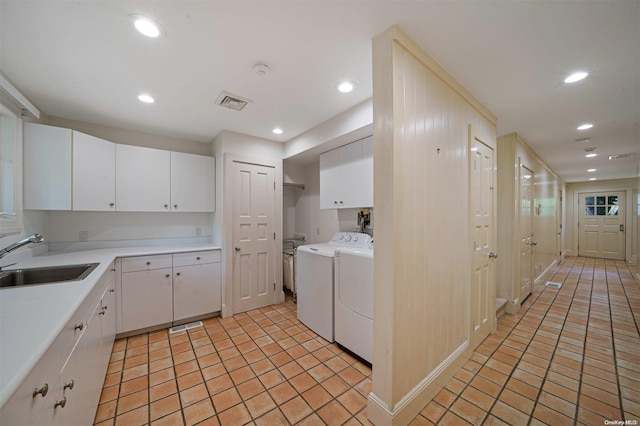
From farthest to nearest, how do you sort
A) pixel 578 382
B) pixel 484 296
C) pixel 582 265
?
1. pixel 582 265
2. pixel 484 296
3. pixel 578 382

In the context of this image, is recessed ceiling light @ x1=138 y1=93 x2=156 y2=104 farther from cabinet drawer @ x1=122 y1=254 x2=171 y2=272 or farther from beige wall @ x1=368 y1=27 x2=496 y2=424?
beige wall @ x1=368 y1=27 x2=496 y2=424

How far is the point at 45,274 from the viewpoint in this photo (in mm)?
1896

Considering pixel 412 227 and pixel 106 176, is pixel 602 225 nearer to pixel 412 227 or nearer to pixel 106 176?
pixel 412 227

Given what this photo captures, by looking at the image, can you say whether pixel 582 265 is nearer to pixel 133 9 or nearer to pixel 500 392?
pixel 500 392

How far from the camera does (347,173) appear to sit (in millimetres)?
2828

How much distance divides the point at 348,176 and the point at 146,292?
2.62 meters

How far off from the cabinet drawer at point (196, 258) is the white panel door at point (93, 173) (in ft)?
2.99

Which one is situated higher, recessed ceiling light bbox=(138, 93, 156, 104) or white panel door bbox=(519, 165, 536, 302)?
recessed ceiling light bbox=(138, 93, 156, 104)

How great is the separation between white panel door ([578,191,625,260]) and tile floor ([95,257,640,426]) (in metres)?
5.74

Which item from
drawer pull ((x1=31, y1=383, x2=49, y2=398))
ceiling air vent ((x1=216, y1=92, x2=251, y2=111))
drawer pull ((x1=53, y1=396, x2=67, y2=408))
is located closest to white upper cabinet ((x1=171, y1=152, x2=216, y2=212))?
ceiling air vent ((x1=216, y1=92, x2=251, y2=111))

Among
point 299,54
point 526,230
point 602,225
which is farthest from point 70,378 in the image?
point 602,225

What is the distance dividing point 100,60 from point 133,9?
679mm

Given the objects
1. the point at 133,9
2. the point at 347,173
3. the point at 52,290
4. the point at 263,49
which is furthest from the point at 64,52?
the point at 347,173

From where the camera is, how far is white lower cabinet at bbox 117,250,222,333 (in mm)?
2500
